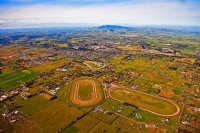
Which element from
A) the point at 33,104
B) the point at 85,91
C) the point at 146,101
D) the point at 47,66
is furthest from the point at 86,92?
the point at 47,66

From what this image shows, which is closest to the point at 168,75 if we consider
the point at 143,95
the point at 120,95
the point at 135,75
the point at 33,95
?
the point at 135,75

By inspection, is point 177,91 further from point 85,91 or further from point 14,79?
point 14,79

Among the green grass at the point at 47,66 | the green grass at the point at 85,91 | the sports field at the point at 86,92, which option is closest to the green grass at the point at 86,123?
the sports field at the point at 86,92

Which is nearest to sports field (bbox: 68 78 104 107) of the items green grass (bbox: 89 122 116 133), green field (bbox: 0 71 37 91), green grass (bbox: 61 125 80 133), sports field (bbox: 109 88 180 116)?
sports field (bbox: 109 88 180 116)

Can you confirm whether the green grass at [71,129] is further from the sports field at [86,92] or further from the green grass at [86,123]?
the sports field at [86,92]

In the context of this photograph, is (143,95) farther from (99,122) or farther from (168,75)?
(168,75)
